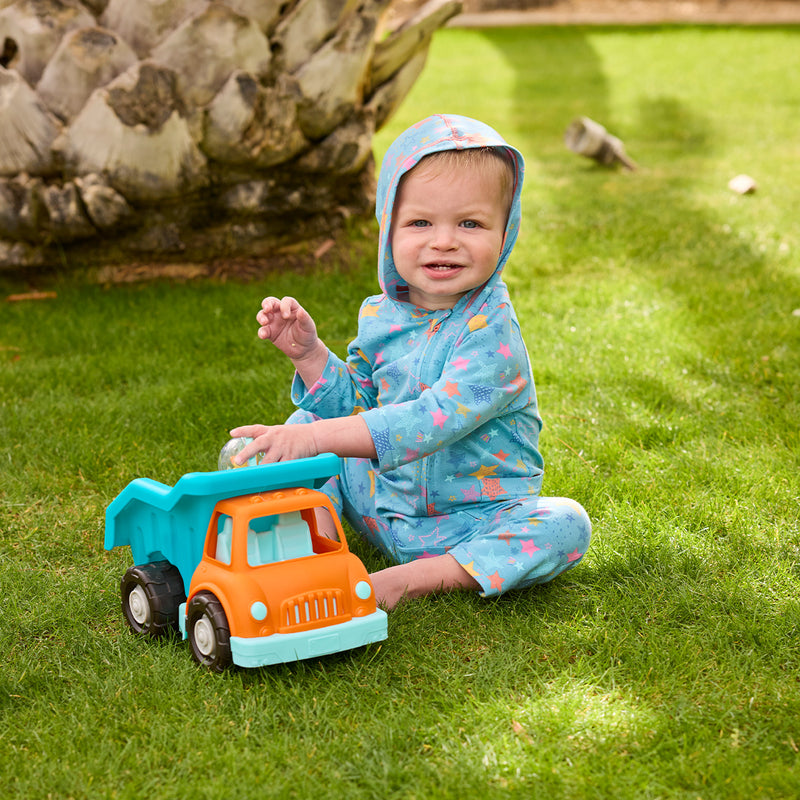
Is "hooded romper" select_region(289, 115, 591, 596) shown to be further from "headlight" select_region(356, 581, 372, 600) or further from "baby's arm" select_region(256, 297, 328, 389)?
"headlight" select_region(356, 581, 372, 600)

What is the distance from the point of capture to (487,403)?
2117mm

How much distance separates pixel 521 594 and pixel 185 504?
0.78 metres

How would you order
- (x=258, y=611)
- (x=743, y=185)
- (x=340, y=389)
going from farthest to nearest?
(x=743, y=185) < (x=340, y=389) < (x=258, y=611)

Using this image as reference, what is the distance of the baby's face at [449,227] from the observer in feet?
7.06

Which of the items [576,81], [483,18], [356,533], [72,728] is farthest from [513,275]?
[483,18]

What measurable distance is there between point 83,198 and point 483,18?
1481 cm

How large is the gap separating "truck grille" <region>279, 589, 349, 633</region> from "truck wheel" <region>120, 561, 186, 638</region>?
29cm

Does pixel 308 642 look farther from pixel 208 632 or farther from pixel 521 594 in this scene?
pixel 521 594

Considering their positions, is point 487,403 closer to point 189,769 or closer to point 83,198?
point 189,769

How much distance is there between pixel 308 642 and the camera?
1.80 metres

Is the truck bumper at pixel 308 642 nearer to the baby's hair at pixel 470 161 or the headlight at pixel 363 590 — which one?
the headlight at pixel 363 590

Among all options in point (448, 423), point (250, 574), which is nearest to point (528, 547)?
point (448, 423)

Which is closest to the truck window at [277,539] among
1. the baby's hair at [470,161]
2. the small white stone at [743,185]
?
the baby's hair at [470,161]

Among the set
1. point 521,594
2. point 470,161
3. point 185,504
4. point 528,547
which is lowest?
point 521,594
